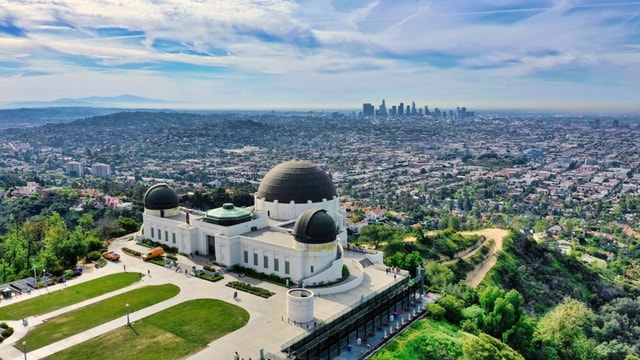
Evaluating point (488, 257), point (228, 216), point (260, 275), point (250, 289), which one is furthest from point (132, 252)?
point (488, 257)

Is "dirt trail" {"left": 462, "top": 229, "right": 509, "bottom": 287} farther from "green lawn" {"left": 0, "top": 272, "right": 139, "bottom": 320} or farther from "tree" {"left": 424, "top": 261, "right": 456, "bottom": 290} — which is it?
"green lawn" {"left": 0, "top": 272, "right": 139, "bottom": 320}

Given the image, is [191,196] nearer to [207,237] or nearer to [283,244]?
[207,237]

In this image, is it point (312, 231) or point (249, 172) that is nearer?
point (312, 231)

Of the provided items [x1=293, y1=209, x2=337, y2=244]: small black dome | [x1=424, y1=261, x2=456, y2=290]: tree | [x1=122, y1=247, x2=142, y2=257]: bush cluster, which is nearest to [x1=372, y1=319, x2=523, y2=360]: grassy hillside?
[x1=293, y1=209, x2=337, y2=244]: small black dome

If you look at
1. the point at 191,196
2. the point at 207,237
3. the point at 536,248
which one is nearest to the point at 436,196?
the point at 536,248

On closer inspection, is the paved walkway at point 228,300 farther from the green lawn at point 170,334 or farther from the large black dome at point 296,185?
the large black dome at point 296,185

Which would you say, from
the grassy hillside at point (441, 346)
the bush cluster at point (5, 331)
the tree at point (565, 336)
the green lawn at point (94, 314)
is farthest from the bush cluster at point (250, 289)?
the tree at point (565, 336)
